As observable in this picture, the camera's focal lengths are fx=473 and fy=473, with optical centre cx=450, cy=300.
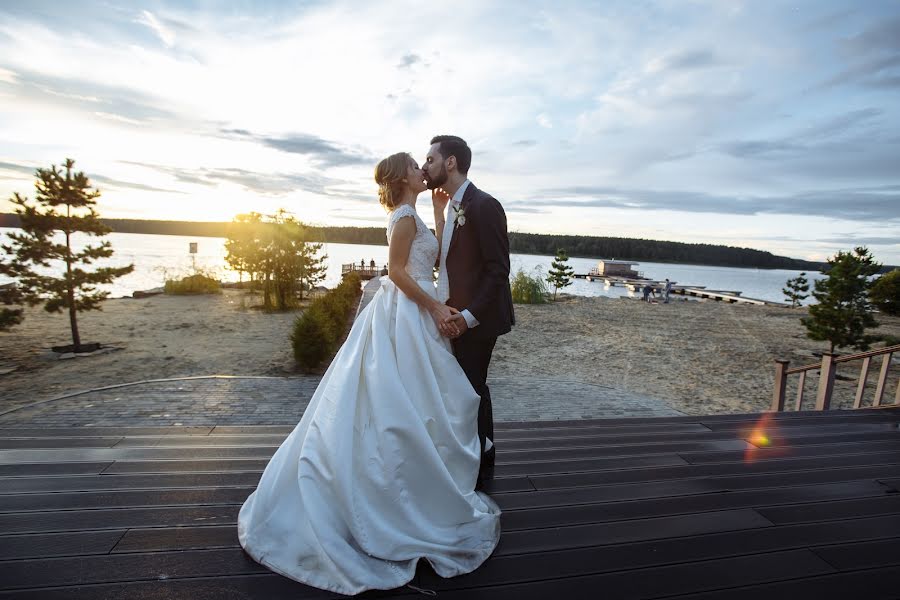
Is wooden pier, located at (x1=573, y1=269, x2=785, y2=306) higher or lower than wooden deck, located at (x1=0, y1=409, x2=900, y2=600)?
lower

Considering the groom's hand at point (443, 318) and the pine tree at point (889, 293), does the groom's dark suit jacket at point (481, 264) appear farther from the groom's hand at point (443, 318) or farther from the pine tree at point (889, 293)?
the pine tree at point (889, 293)

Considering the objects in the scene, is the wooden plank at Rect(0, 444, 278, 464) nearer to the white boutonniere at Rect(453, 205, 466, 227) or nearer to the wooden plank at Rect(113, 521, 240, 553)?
the wooden plank at Rect(113, 521, 240, 553)

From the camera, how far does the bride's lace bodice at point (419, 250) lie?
7.97 ft

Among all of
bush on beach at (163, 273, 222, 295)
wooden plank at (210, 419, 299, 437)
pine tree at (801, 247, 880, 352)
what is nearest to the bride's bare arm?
wooden plank at (210, 419, 299, 437)

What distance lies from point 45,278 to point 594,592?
11.3 meters

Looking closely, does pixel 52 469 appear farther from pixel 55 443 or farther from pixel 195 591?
pixel 195 591

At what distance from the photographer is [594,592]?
1.83 metres

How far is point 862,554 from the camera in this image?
6.96ft

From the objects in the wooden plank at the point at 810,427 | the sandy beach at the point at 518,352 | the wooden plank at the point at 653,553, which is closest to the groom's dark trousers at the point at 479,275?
the wooden plank at the point at 653,553

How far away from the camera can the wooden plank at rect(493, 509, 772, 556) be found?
6.98ft

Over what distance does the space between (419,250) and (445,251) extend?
16 centimetres

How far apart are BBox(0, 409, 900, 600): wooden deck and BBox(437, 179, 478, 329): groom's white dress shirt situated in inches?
43.8

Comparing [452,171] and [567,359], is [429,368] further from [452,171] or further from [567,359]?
[567,359]

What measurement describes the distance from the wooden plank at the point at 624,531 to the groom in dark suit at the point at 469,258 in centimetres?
82
